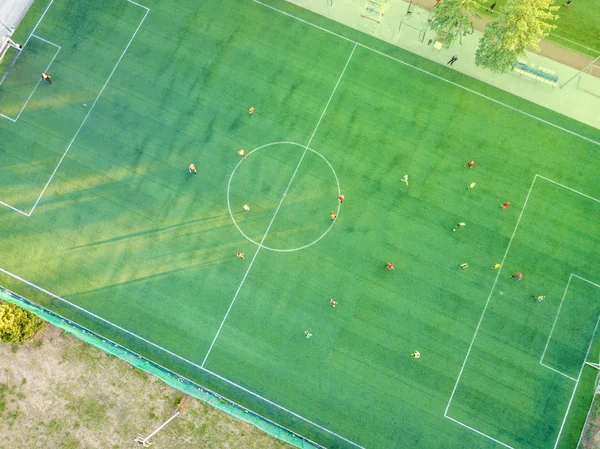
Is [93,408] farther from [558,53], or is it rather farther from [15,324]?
[558,53]

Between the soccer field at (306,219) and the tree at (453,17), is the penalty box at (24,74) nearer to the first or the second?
the soccer field at (306,219)

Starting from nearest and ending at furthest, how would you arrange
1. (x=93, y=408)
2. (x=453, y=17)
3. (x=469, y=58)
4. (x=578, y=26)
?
(x=453, y=17) → (x=93, y=408) → (x=469, y=58) → (x=578, y=26)

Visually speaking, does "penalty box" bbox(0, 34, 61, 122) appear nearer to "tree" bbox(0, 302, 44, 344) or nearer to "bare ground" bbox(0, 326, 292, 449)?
"tree" bbox(0, 302, 44, 344)

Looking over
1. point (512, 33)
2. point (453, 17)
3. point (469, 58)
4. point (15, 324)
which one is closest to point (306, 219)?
point (453, 17)

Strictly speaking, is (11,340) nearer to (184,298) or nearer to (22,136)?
(184,298)

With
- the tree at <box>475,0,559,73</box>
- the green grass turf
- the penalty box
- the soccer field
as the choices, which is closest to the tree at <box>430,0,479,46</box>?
the tree at <box>475,0,559,73</box>

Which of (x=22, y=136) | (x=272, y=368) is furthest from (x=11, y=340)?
(x=272, y=368)

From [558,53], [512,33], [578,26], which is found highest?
[578,26]
